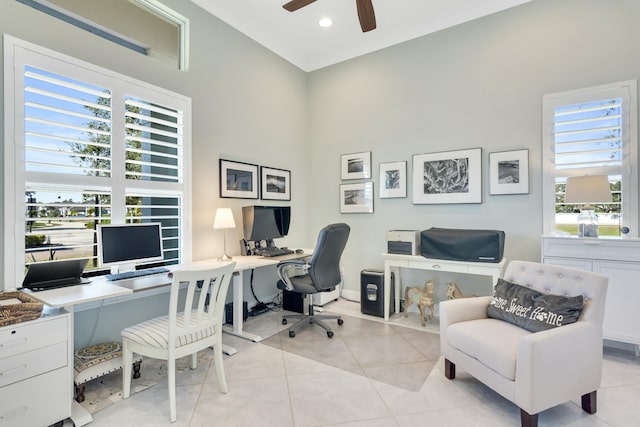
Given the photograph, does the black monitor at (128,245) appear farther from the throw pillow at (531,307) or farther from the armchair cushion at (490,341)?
the throw pillow at (531,307)

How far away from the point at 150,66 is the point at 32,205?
1536 millimetres

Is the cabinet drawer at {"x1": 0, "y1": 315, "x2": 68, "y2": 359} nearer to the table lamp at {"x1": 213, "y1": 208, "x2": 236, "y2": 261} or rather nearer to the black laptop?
the black laptop

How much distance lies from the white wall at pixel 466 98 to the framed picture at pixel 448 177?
0.30 ft

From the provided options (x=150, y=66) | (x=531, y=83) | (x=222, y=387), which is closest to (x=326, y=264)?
(x=222, y=387)

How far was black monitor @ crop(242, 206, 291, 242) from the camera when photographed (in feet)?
11.6

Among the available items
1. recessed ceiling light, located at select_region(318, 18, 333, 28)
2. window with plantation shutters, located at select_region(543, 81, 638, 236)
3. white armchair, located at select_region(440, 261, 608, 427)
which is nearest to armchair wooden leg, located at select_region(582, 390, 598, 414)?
white armchair, located at select_region(440, 261, 608, 427)

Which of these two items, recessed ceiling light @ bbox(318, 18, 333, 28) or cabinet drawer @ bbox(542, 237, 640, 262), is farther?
recessed ceiling light @ bbox(318, 18, 333, 28)

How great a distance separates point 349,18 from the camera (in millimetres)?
3652

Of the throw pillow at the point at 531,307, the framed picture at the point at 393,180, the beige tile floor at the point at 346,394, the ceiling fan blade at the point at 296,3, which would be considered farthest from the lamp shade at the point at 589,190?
the ceiling fan blade at the point at 296,3

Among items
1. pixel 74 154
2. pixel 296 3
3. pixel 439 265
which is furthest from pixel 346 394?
pixel 296 3

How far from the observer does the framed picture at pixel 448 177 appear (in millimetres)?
3502

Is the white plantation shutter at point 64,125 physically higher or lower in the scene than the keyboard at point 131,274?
higher

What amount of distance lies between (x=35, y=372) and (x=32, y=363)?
0.05 m

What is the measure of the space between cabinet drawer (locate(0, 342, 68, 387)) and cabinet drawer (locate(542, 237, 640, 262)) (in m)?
3.77
